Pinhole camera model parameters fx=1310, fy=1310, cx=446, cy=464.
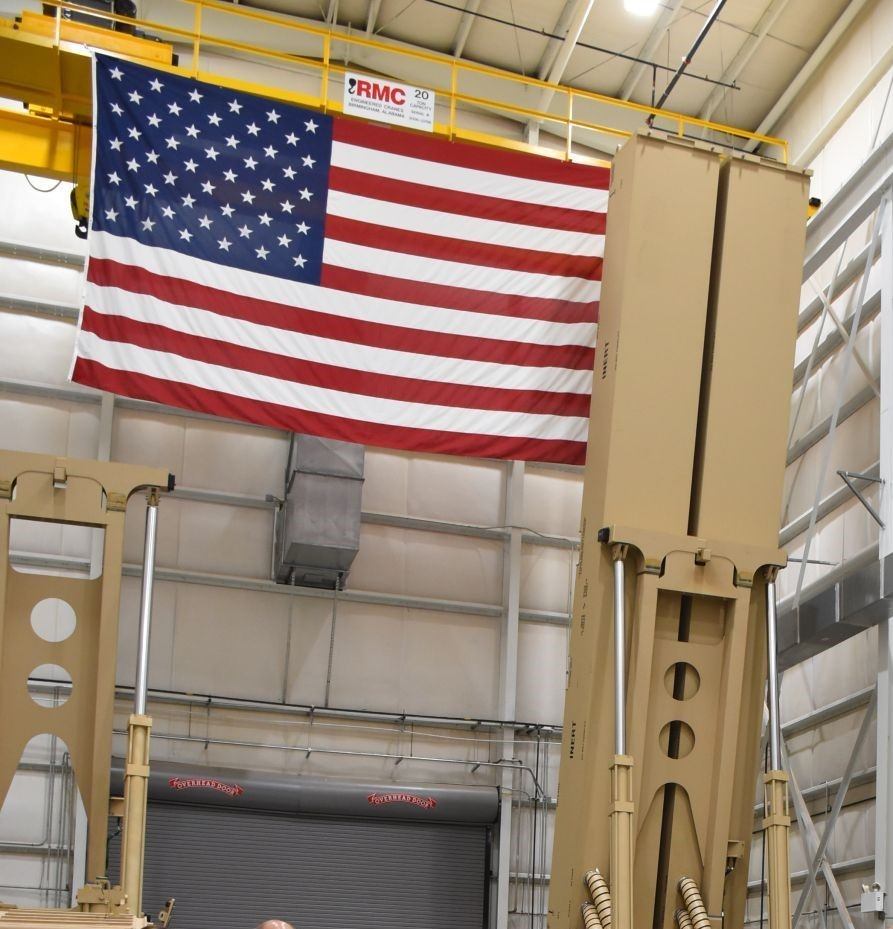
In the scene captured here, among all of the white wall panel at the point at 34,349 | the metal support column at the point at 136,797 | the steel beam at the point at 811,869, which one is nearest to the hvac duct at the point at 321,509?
the white wall panel at the point at 34,349

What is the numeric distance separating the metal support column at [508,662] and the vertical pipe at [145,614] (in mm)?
6528

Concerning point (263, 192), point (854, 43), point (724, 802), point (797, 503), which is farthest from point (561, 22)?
point (724, 802)

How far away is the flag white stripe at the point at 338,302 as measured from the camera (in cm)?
1303

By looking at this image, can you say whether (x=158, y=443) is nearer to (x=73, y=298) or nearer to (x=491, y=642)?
(x=73, y=298)

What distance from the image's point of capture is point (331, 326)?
13406 mm

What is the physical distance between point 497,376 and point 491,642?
4.68 meters

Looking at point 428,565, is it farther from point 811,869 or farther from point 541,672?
point 811,869

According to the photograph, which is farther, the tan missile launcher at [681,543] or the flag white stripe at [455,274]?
the flag white stripe at [455,274]

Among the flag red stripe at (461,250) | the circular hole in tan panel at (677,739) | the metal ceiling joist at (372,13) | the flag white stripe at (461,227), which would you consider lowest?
the circular hole in tan panel at (677,739)

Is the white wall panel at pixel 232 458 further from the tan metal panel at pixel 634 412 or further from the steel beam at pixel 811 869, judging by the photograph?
the steel beam at pixel 811 869

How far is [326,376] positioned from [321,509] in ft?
8.66

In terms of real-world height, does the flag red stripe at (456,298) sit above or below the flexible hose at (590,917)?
above

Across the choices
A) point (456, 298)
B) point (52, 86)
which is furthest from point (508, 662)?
point (52, 86)

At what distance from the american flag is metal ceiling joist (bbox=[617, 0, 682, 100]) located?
13.1ft
